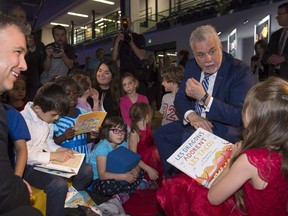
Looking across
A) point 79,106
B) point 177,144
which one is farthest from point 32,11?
point 177,144

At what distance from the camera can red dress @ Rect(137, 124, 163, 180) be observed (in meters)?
3.36

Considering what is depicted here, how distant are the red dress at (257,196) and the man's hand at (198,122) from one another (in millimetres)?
590

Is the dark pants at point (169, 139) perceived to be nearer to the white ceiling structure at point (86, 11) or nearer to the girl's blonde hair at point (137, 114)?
the girl's blonde hair at point (137, 114)

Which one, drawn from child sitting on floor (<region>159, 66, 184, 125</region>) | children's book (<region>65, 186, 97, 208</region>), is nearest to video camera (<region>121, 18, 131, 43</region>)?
child sitting on floor (<region>159, 66, 184, 125</region>)

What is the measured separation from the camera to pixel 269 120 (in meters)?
1.41

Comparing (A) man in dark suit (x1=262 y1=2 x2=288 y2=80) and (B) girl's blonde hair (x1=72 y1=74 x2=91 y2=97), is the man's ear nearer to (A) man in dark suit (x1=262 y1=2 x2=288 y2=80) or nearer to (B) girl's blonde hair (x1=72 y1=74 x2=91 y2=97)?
(B) girl's blonde hair (x1=72 y1=74 x2=91 y2=97)

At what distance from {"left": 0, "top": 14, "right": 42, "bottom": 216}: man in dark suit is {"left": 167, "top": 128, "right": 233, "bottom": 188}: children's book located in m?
0.85

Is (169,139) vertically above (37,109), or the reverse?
(37,109)

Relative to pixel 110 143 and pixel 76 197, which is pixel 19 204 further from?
pixel 110 143

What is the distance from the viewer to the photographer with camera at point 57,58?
3617 millimetres

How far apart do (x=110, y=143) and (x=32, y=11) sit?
3314mm

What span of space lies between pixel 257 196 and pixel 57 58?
9.72 feet

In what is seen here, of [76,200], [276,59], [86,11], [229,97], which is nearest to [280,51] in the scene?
[276,59]

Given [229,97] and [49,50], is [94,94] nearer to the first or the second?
[49,50]
